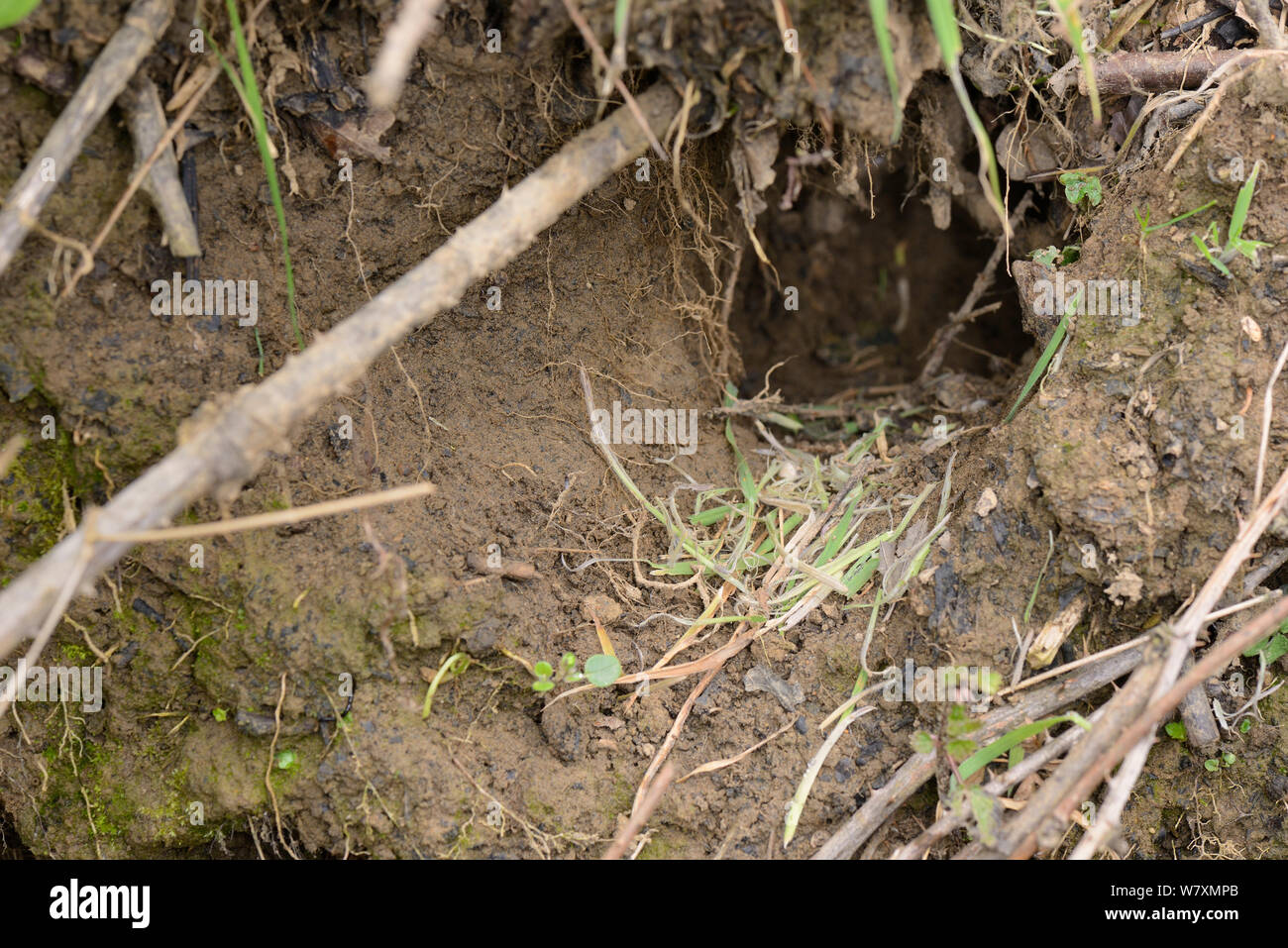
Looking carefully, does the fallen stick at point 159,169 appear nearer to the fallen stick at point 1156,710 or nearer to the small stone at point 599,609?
the small stone at point 599,609

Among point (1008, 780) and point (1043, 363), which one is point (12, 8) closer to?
point (1043, 363)

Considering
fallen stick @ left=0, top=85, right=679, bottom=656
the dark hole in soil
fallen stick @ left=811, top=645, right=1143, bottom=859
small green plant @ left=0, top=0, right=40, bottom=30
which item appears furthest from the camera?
the dark hole in soil

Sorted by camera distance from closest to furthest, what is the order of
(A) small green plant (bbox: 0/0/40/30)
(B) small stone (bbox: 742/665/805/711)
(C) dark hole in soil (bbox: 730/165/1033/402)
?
(A) small green plant (bbox: 0/0/40/30) < (B) small stone (bbox: 742/665/805/711) < (C) dark hole in soil (bbox: 730/165/1033/402)

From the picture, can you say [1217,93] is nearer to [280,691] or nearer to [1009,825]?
[1009,825]

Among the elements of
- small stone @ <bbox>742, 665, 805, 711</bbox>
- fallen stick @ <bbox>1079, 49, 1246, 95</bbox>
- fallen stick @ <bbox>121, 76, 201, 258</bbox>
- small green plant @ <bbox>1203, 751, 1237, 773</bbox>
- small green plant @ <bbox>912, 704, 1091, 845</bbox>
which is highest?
fallen stick @ <bbox>1079, 49, 1246, 95</bbox>

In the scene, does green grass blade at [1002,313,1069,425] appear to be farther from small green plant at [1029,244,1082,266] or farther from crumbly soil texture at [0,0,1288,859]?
small green plant at [1029,244,1082,266]

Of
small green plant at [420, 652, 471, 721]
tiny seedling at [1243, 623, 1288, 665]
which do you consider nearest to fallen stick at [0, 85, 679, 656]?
A: small green plant at [420, 652, 471, 721]
